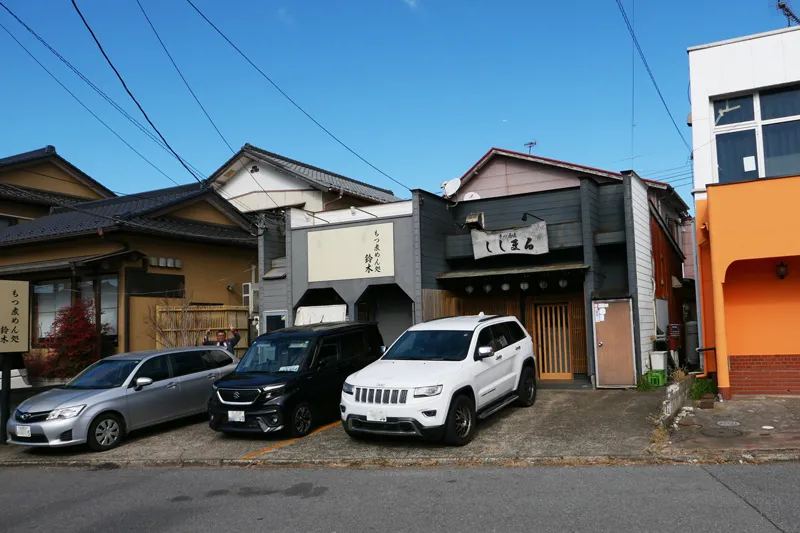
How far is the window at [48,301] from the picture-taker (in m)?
20.4

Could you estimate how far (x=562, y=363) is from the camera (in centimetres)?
1575

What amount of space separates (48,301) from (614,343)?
1733 centimetres

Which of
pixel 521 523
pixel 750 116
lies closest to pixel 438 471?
pixel 521 523

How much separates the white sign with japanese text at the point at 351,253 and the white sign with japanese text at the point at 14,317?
6.85 m

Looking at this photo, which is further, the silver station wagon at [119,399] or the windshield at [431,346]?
the silver station wagon at [119,399]

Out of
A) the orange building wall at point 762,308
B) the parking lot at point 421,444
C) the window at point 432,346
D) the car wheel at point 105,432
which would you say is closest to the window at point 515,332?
the window at point 432,346

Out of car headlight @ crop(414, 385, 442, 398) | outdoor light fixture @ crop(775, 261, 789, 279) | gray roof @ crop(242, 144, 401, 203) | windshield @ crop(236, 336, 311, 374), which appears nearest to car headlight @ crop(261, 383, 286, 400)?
windshield @ crop(236, 336, 311, 374)

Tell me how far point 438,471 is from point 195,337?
12602 mm

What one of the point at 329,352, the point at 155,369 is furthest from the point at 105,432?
the point at 329,352

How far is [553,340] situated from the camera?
15.9m

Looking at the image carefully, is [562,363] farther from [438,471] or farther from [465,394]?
[438,471]

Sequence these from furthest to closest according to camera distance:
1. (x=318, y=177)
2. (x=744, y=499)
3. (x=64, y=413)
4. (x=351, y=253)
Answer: (x=318, y=177) → (x=351, y=253) → (x=64, y=413) → (x=744, y=499)

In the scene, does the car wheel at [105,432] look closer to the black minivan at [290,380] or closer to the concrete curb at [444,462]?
the concrete curb at [444,462]

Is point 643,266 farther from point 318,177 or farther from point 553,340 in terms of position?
point 318,177
